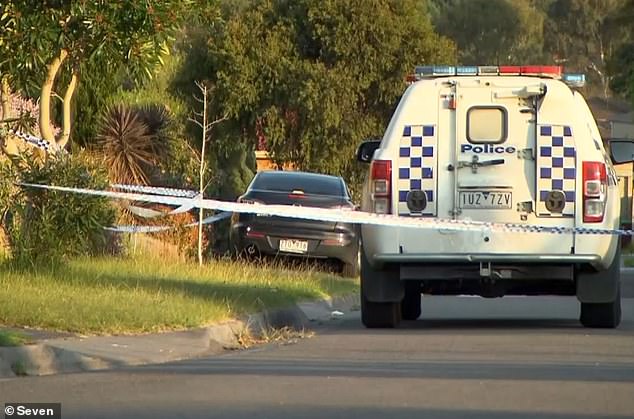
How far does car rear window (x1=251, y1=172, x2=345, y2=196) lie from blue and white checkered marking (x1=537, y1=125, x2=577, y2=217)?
23.2 feet

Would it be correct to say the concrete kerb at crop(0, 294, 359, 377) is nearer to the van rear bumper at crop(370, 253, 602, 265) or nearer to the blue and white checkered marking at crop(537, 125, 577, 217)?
the van rear bumper at crop(370, 253, 602, 265)

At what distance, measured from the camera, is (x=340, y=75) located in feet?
106

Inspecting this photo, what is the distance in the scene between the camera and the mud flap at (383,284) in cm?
1309

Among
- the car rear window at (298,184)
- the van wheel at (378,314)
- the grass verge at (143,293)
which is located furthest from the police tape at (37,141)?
the car rear window at (298,184)

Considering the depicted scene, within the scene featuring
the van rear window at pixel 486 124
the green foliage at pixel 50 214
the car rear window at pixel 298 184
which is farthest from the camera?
the car rear window at pixel 298 184

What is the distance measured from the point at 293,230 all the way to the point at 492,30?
40195mm

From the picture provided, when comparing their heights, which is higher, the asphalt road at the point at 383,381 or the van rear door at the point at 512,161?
the van rear door at the point at 512,161

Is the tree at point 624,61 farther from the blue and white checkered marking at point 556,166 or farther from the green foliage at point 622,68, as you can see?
the blue and white checkered marking at point 556,166

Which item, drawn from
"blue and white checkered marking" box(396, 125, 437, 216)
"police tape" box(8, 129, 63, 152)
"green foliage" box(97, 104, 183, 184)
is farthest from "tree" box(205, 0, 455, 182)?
"blue and white checkered marking" box(396, 125, 437, 216)

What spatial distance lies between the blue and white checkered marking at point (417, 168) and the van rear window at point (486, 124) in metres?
0.37

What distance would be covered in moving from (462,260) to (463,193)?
0.59m

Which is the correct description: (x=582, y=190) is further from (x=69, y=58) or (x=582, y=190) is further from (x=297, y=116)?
(x=297, y=116)

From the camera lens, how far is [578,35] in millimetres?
62969

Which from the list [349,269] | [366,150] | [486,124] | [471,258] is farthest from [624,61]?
[471,258]
